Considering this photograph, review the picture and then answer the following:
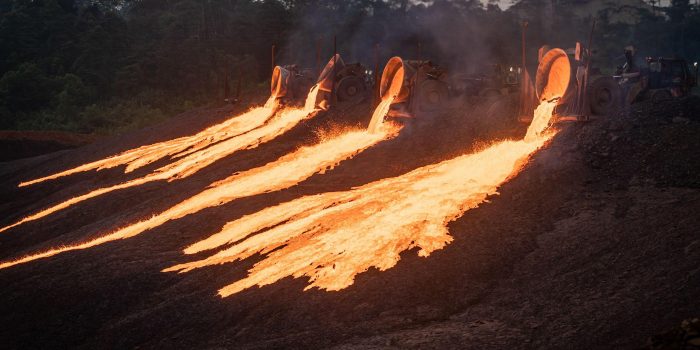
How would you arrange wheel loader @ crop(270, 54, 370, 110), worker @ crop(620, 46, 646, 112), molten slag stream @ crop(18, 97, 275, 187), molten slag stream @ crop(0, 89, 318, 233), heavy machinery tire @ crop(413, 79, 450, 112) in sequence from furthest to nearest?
1. wheel loader @ crop(270, 54, 370, 110)
2. molten slag stream @ crop(18, 97, 275, 187)
3. worker @ crop(620, 46, 646, 112)
4. heavy machinery tire @ crop(413, 79, 450, 112)
5. molten slag stream @ crop(0, 89, 318, 233)

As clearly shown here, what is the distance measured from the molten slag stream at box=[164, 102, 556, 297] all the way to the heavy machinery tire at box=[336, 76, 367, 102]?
1180cm

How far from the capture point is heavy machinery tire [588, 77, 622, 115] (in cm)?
1861

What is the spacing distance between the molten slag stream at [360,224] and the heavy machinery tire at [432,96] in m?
6.59

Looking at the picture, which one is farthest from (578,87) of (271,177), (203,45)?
(203,45)

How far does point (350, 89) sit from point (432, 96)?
549 cm

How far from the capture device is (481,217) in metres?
13.3

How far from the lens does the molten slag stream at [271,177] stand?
698 inches

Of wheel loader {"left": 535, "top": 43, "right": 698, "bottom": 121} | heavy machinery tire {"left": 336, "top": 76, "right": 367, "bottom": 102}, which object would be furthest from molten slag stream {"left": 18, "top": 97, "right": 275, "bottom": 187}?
wheel loader {"left": 535, "top": 43, "right": 698, "bottom": 121}

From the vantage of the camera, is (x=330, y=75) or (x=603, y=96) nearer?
(x=603, y=96)

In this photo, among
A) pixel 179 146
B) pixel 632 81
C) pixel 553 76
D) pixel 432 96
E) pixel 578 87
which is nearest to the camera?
pixel 578 87

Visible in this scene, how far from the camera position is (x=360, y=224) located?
13820 mm

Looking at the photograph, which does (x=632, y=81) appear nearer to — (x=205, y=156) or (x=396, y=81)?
(x=396, y=81)

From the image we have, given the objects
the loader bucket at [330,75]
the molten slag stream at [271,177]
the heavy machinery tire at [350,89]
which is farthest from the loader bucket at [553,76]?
the loader bucket at [330,75]

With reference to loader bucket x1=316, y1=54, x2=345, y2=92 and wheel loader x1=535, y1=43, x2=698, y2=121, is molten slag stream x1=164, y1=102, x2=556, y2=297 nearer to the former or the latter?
wheel loader x1=535, y1=43, x2=698, y2=121
